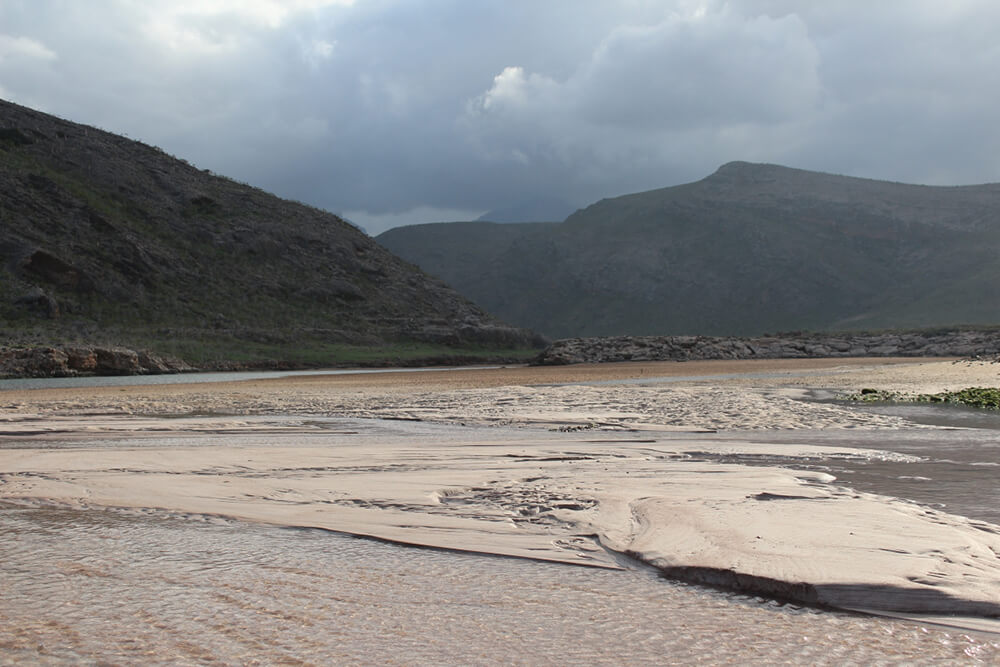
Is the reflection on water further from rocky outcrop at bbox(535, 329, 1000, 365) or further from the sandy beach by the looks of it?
rocky outcrop at bbox(535, 329, 1000, 365)

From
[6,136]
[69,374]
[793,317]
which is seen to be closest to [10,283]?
[69,374]

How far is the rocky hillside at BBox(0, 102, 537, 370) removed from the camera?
144ft

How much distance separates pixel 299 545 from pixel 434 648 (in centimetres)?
194

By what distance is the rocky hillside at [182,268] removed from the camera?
1732 inches

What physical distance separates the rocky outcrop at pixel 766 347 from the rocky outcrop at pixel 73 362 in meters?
23.7

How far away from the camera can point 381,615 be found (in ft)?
12.2

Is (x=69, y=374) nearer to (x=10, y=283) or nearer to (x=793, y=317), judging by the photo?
(x=10, y=283)

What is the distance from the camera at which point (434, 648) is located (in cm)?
333

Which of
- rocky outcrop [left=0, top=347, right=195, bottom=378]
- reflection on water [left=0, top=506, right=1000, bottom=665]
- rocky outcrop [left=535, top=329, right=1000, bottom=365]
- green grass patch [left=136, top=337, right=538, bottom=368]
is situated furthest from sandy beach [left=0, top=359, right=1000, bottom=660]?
rocky outcrop [left=535, top=329, right=1000, bottom=365]

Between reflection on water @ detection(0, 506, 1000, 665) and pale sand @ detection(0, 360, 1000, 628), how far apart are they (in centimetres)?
36

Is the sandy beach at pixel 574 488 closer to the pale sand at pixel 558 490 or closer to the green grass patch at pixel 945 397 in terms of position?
the pale sand at pixel 558 490

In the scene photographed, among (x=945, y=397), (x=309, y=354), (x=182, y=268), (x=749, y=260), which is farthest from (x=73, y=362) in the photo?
(x=749, y=260)

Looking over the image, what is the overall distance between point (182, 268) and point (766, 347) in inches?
1603

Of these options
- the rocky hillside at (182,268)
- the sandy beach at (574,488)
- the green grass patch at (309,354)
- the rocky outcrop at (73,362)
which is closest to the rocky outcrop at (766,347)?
the green grass patch at (309,354)
